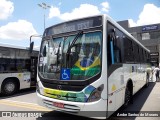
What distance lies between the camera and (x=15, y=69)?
10.6 m

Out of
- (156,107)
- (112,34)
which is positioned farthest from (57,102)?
(156,107)

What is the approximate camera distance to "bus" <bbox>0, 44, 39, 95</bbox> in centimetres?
998

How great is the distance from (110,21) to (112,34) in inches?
19.2

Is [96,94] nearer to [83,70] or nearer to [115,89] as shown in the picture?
[83,70]

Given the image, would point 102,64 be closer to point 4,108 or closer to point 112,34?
point 112,34

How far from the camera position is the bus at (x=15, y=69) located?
998 centimetres

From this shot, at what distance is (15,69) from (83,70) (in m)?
6.91

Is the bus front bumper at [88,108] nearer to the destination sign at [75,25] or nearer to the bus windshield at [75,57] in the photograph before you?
the bus windshield at [75,57]

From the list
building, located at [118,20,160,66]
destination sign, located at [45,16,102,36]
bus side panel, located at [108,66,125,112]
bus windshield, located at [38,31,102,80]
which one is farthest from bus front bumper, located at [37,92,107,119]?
building, located at [118,20,160,66]

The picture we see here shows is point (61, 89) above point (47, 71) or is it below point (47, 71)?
below

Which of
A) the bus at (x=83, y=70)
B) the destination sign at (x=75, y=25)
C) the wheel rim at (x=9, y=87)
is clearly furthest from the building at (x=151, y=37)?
the bus at (x=83, y=70)

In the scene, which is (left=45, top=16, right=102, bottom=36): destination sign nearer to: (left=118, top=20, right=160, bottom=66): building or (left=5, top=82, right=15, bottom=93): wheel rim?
(left=5, top=82, right=15, bottom=93): wheel rim

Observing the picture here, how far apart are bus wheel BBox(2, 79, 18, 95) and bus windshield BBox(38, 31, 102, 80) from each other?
5343 mm

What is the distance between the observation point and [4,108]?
7367 mm
